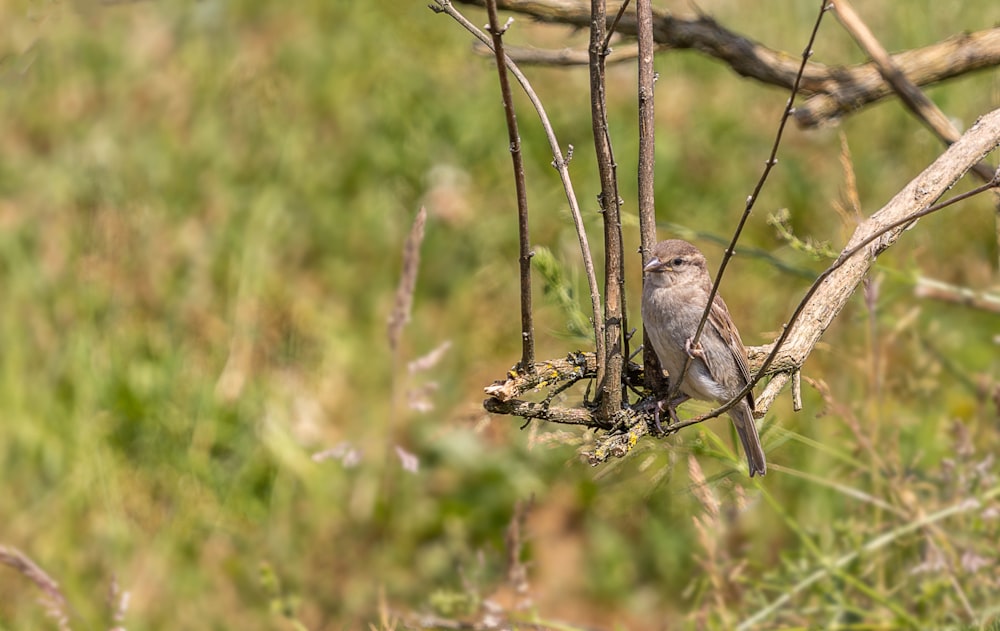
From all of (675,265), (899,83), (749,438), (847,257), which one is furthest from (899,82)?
(847,257)

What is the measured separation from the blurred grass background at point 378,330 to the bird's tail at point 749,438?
6.0 inches

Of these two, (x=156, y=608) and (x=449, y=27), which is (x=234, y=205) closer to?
(x=449, y=27)

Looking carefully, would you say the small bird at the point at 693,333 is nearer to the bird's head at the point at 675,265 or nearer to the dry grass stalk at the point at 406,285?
the bird's head at the point at 675,265

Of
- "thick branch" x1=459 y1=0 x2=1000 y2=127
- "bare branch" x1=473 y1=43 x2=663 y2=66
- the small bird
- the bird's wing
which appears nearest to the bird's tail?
the small bird

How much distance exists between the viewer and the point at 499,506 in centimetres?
526

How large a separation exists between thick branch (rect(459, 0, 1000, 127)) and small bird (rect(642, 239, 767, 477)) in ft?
1.96

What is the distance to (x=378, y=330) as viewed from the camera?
5883mm

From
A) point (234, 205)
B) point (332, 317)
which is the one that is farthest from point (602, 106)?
point (234, 205)

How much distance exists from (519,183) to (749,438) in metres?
1.64

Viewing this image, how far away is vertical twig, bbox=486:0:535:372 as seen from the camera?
73.4 inches

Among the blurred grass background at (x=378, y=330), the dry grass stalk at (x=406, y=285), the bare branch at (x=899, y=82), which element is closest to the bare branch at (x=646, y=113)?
the dry grass stalk at (x=406, y=285)

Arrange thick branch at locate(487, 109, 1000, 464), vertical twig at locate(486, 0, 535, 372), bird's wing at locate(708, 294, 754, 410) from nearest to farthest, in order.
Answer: vertical twig at locate(486, 0, 535, 372), thick branch at locate(487, 109, 1000, 464), bird's wing at locate(708, 294, 754, 410)

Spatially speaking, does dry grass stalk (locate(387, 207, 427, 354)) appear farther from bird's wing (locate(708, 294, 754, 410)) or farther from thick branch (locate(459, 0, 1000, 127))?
bird's wing (locate(708, 294, 754, 410))

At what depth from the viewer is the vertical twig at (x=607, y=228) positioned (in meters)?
2.07
